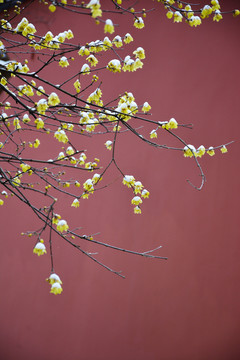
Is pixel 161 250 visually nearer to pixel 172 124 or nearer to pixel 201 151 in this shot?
pixel 201 151

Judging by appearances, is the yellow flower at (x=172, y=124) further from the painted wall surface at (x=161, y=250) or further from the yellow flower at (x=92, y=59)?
the painted wall surface at (x=161, y=250)

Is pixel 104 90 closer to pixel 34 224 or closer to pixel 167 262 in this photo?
pixel 34 224

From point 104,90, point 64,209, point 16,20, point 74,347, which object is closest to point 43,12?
point 16,20

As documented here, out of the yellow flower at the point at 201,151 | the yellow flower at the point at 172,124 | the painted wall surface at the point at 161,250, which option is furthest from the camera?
the painted wall surface at the point at 161,250

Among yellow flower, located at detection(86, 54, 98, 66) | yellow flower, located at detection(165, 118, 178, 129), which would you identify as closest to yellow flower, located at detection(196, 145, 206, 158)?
yellow flower, located at detection(165, 118, 178, 129)

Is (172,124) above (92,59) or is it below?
below

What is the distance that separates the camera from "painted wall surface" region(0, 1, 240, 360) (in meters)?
2.81

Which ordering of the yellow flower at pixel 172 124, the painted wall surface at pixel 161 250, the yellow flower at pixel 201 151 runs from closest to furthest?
the yellow flower at pixel 172 124 → the yellow flower at pixel 201 151 → the painted wall surface at pixel 161 250

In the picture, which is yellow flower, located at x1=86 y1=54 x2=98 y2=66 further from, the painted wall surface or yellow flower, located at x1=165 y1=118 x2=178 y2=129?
the painted wall surface

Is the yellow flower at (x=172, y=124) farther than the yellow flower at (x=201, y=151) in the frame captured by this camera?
No

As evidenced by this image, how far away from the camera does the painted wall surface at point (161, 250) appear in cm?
281

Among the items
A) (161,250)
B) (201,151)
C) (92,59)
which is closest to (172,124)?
(201,151)

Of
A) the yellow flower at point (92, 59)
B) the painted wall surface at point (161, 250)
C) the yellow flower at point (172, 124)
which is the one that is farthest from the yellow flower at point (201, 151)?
the painted wall surface at point (161, 250)

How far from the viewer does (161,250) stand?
288cm
